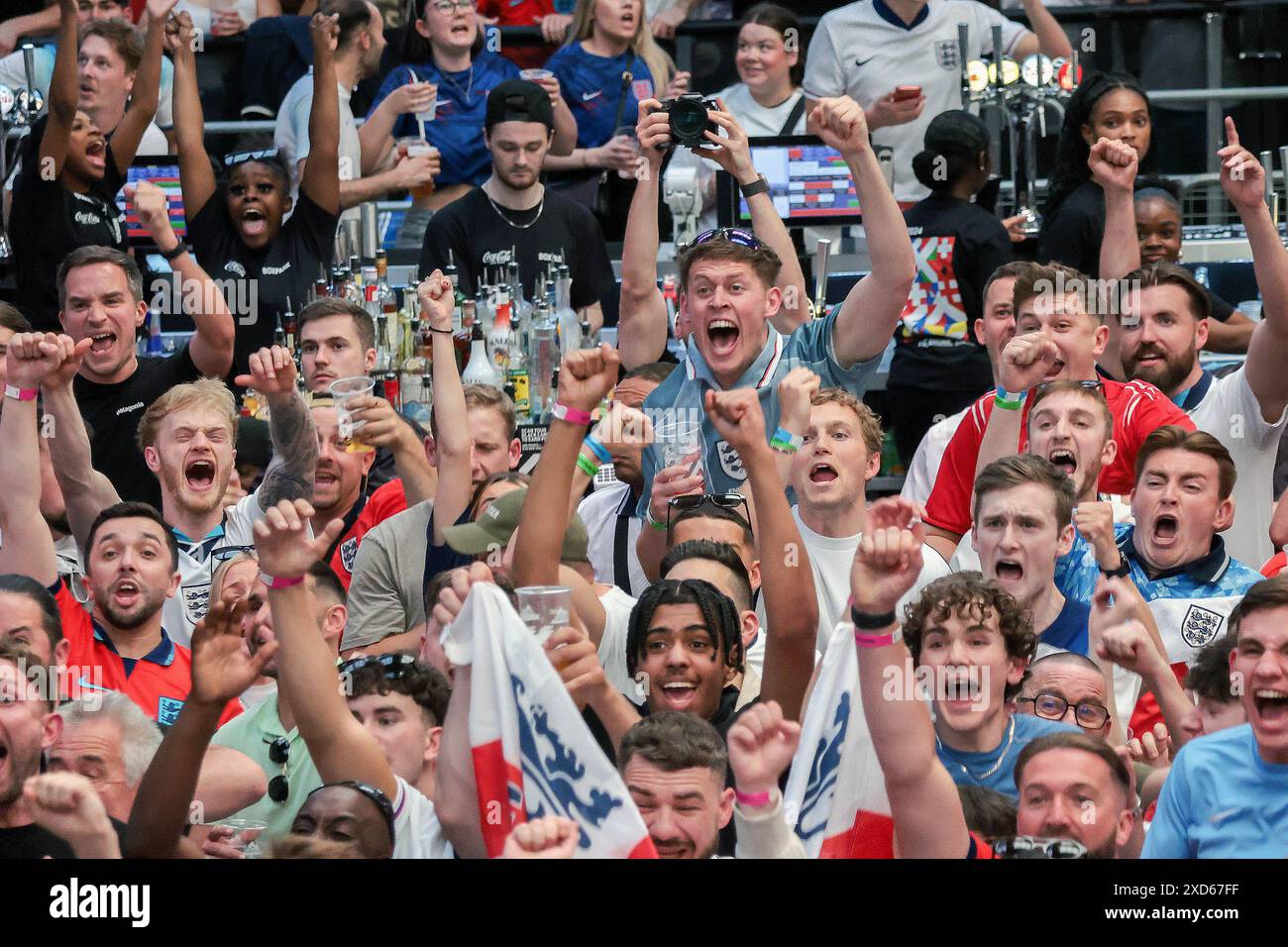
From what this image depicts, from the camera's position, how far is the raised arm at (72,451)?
499 centimetres

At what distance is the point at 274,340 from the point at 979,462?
2686 millimetres

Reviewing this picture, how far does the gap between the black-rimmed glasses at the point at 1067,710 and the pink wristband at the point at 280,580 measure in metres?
1.60

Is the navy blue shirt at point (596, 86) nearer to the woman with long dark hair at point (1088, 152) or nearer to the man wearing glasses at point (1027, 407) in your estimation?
the woman with long dark hair at point (1088, 152)

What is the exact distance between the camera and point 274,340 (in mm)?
6910

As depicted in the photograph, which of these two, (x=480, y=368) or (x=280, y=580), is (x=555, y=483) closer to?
(x=280, y=580)

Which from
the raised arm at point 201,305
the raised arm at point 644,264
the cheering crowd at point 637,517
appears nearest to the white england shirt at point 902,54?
the cheering crowd at point 637,517

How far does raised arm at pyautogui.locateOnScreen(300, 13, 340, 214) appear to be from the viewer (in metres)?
7.18

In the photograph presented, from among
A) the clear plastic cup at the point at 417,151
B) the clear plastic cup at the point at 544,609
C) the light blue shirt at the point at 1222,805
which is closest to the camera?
the light blue shirt at the point at 1222,805

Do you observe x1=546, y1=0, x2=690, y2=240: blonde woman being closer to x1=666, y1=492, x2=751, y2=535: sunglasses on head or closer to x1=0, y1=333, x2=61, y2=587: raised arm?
x1=666, y1=492, x2=751, y2=535: sunglasses on head

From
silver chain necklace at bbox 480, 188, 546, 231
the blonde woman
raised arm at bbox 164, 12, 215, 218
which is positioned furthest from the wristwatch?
the blonde woman

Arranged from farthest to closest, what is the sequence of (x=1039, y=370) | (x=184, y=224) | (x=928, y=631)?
(x=184, y=224) < (x=1039, y=370) < (x=928, y=631)
